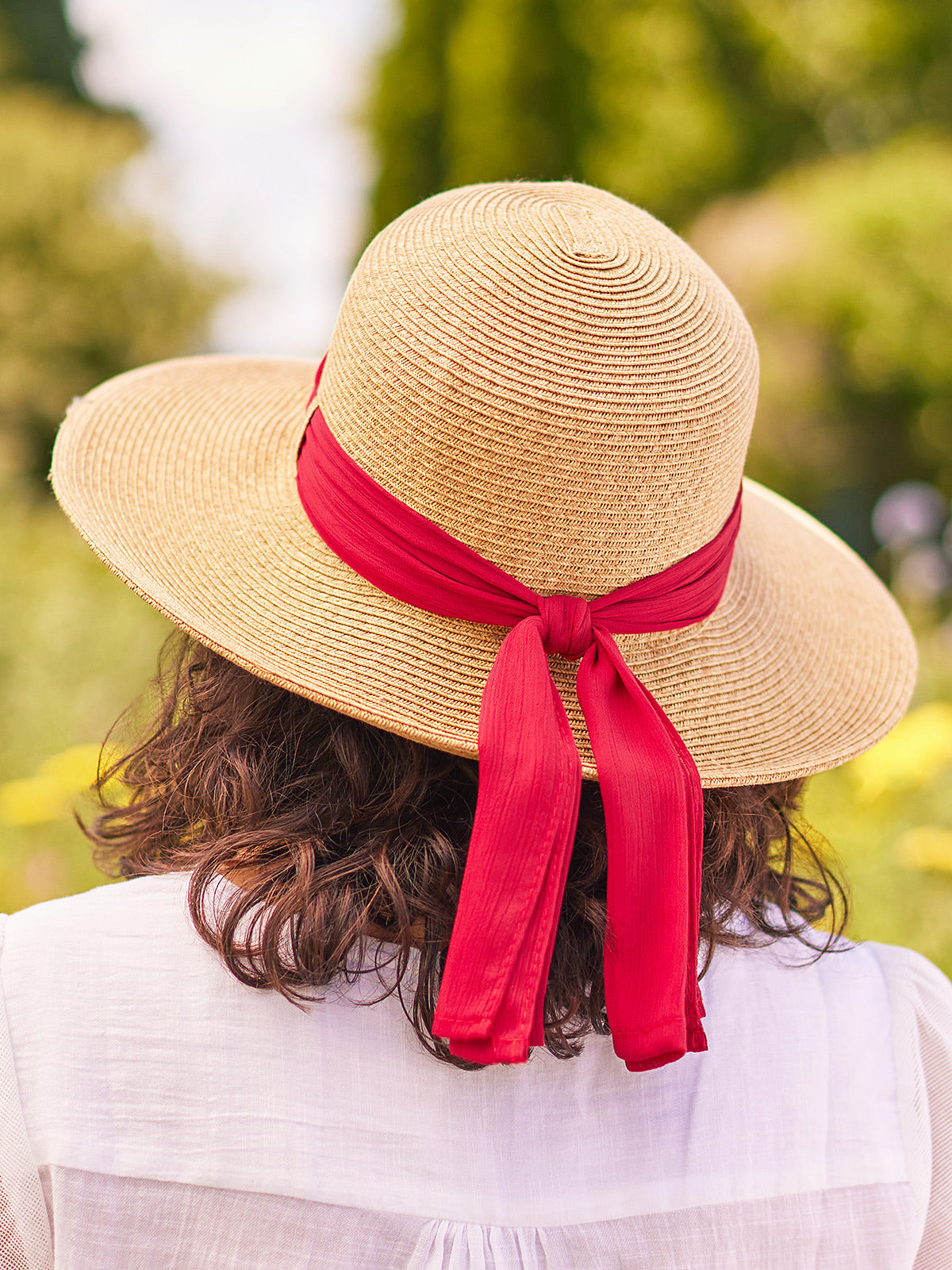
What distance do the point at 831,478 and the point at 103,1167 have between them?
8445 millimetres

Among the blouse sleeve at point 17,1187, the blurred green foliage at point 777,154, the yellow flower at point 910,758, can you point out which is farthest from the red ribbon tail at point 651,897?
the blurred green foliage at point 777,154

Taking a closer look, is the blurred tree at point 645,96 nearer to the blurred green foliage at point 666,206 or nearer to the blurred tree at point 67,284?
the blurred green foliage at point 666,206

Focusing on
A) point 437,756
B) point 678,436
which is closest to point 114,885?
point 437,756

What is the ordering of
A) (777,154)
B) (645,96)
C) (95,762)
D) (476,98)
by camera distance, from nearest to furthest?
(95,762) < (645,96) < (476,98) < (777,154)

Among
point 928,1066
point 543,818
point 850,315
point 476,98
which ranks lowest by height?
point 850,315

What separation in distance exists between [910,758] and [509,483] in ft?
10.0

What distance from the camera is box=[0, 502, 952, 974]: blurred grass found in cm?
317

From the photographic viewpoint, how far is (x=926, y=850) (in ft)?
10.8

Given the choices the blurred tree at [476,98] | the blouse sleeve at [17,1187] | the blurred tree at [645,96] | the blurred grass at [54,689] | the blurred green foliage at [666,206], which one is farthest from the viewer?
the blurred tree at [476,98]

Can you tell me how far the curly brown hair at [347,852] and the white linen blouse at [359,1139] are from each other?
4 cm

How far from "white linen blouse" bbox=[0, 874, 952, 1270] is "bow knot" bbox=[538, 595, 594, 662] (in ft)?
1.33

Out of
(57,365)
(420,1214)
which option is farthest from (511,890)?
(57,365)

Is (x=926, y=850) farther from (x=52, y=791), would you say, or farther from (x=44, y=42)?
(x=44, y=42)

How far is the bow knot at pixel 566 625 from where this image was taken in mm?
1139
